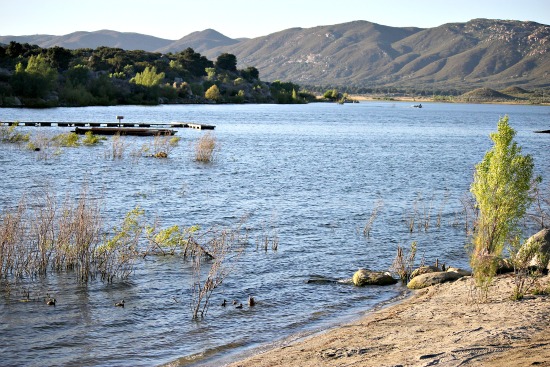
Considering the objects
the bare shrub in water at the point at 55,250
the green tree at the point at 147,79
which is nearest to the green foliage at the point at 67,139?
the bare shrub in water at the point at 55,250

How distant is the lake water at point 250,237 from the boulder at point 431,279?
A: 1.61 ft

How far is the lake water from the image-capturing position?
15.4 m

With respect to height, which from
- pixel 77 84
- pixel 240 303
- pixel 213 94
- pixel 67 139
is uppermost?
pixel 77 84

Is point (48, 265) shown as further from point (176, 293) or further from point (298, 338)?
point (298, 338)

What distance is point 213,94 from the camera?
193500 mm

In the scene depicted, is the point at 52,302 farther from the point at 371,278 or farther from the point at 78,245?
the point at 371,278

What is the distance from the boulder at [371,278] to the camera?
2031cm

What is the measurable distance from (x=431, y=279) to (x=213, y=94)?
6959 inches

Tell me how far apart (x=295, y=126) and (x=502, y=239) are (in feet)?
287

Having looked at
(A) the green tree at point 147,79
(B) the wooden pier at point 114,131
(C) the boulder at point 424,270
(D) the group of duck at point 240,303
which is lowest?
(D) the group of duck at point 240,303

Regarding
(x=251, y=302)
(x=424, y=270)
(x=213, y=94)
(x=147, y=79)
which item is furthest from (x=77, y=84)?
(x=251, y=302)

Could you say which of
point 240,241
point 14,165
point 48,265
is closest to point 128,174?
point 14,165

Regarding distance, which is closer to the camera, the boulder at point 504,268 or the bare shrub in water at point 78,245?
the bare shrub in water at point 78,245

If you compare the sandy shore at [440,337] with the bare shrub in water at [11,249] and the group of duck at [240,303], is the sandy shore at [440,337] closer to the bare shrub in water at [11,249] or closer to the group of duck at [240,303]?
the group of duck at [240,303]
